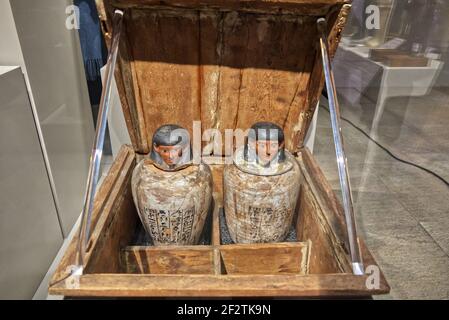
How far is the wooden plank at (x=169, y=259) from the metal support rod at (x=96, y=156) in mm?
234

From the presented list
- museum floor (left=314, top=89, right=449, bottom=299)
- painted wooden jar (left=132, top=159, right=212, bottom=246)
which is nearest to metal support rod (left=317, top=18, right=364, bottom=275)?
painted wooden jar (left=132, top=159, right=212, bottom=246)

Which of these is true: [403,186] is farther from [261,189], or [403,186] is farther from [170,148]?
[170,148]

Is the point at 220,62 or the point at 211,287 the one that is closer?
the point at 211,287

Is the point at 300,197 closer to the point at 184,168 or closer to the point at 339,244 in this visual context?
the point at 339,244

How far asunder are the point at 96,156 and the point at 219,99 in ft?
1.60

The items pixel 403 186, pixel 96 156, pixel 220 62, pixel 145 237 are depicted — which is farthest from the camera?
pixel 403 186

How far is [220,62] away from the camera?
1.00 meters

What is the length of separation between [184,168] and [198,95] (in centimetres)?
27

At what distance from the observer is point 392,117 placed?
2.00 meters

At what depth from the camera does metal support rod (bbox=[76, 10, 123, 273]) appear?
0.70 meters

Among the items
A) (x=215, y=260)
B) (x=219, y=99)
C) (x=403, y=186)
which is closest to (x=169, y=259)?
(x=215, y=260)

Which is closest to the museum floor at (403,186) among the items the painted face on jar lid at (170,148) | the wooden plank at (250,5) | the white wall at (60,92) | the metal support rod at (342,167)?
the metal support rod at (342,167)

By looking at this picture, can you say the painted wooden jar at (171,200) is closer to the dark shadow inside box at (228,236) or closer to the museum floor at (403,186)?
the dark shadow inside box at (228,236)

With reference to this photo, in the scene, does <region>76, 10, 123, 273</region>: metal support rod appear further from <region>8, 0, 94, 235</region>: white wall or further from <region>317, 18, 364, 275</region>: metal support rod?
<region>317, 18, 364, 275</region>: metal support rod
